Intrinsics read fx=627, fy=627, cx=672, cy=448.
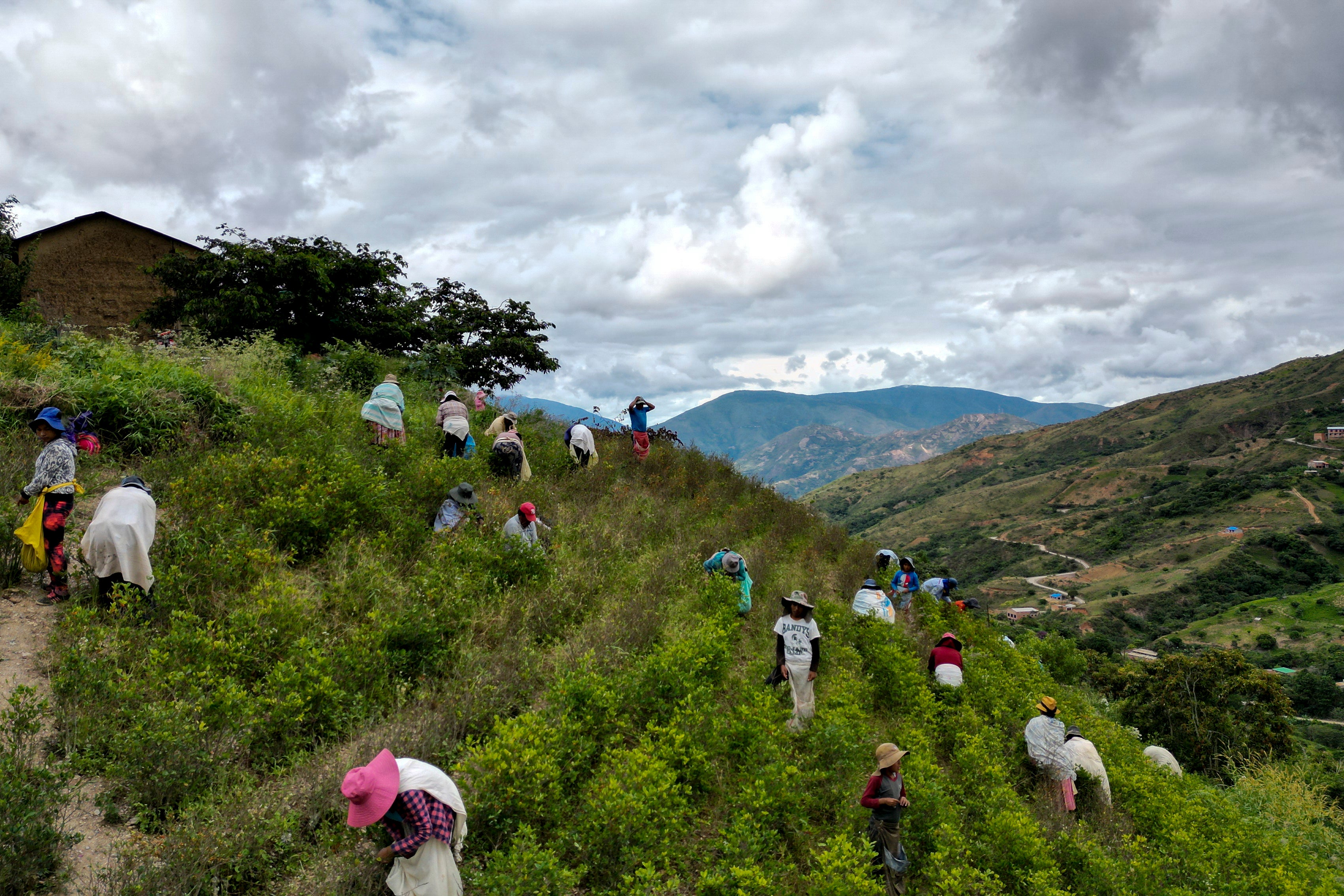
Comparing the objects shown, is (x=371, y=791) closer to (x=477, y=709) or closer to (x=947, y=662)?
(x=477, y=709)

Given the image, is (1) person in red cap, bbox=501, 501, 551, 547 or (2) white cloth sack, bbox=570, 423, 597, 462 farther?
(2) white cloth sack, bbox=570, 423, 597, 462

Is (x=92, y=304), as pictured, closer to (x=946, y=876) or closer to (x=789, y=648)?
(x=789, y=648)

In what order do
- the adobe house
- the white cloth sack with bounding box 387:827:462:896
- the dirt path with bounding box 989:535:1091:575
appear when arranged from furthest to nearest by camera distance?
the dirt path with bounding box 989:535:1091:575, the adobe house, the white cloth sack with bounding box 387:827:462:896

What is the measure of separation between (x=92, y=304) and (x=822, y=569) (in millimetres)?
20321

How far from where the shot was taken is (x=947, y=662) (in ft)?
30.3

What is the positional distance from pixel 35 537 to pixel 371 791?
15.5ft

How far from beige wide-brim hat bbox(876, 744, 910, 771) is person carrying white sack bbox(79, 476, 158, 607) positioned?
6529 mm

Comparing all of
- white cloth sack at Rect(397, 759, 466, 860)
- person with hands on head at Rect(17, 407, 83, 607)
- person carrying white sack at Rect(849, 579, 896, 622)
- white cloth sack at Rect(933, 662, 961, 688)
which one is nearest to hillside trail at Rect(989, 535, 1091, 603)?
person carrying white sack at Rect(849, 579, 896, 622)

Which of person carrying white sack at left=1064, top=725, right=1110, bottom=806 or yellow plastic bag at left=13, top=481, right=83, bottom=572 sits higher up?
yellow plastic bag at left=13, top=481, right=83, bottom=572

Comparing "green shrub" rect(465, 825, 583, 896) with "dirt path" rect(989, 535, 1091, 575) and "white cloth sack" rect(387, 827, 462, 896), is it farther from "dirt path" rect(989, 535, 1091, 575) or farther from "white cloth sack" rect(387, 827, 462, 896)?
"dirt path" rect(989, 535, 1091, 575)

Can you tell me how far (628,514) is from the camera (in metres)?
11.2

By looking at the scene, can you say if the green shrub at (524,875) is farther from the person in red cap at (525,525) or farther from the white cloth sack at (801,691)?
the person in red cap at (525,525)

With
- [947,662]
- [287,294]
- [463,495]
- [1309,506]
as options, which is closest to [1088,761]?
[947,662]

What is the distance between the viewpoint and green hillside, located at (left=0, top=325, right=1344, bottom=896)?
4.07 metres
